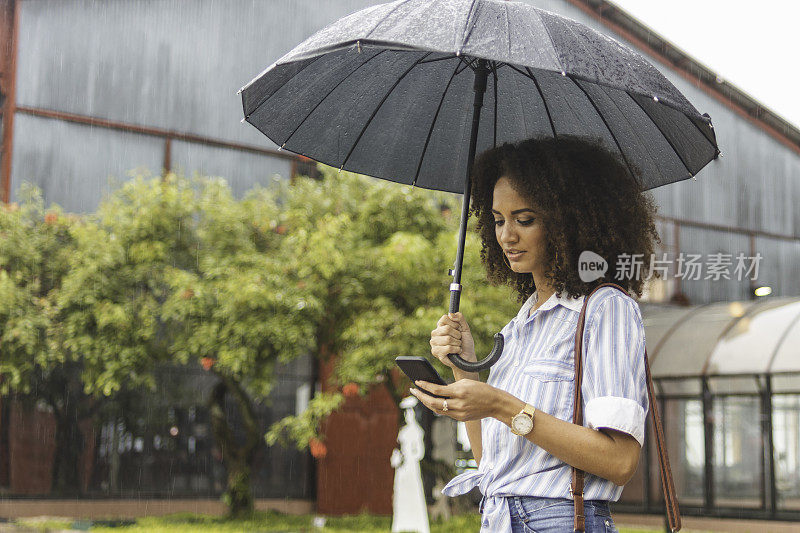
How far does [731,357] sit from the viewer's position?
48.4 ft

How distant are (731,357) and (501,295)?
5.15m

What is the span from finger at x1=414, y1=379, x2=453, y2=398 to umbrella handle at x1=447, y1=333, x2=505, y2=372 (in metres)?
0.22

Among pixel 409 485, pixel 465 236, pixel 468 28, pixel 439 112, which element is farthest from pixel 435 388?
pixel 409 485

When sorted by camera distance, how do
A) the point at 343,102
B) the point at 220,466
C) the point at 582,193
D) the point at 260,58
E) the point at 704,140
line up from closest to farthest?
the point at 582,193 < the point at 704,140 < the point at 343,102 < the point at 220,466 < the point at 260,58

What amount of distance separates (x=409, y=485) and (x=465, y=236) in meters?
10.3

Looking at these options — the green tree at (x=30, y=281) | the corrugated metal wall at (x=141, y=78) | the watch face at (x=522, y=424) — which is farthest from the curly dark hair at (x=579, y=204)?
the corrugated metal wall at (x=141, y=78)

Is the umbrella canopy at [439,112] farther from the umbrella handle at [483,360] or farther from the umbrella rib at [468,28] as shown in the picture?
the umbrella handle at [483,360]

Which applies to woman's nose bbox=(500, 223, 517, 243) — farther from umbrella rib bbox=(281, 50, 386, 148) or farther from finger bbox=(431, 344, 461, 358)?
umbrella rib bbox=(281, 50, 386, 148)

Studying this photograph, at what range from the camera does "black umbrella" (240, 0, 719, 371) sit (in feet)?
7.44

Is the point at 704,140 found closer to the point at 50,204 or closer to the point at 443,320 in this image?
the point at 443,320

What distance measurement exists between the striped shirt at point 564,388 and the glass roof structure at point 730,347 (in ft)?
42.6

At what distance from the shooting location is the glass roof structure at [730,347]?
14250 millimetres

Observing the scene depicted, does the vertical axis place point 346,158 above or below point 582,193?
above

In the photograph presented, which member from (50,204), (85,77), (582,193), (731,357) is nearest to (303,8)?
(85,77)
